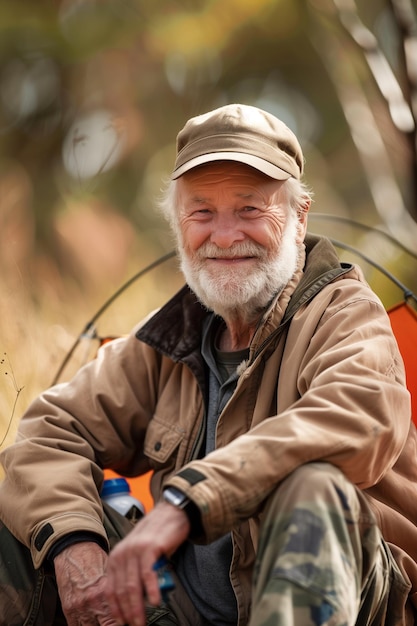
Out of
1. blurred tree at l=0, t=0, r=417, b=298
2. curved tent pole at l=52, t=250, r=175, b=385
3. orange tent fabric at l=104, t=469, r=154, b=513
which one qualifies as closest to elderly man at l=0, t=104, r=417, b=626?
orange tent fabric at l=104, t=469, r=154, b=513

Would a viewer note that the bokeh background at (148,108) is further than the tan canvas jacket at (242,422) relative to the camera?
Yes

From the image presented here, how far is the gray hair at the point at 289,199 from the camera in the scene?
2823mm

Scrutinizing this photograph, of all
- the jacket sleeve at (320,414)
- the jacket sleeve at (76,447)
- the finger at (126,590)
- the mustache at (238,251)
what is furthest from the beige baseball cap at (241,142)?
the finger at (126,590)

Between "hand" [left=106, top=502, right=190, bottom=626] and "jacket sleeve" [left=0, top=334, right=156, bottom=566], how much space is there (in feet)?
1.94

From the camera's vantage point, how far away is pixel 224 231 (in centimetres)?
270

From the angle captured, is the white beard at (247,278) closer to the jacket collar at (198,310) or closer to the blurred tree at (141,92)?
the jacket collar at (198,310)

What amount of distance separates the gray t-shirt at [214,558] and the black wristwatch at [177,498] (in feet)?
2.26

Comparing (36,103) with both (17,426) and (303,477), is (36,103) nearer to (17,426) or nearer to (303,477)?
(17,426)

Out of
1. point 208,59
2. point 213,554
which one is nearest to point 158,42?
point 208,59

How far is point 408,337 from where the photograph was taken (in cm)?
327

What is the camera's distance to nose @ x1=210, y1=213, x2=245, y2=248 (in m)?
2.69

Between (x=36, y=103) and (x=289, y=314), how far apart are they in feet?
12.9

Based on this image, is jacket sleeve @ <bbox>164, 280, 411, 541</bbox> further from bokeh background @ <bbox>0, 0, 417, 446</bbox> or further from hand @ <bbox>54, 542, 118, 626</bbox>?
bokeh background @ <bbox>0, 0, 417, 446</bbox>

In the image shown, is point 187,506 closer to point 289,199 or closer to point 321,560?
point 321,560
